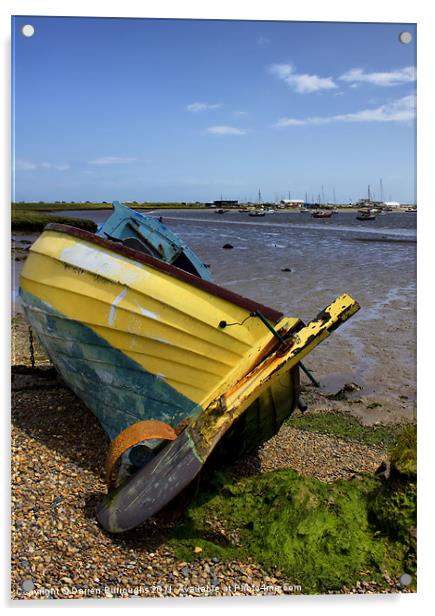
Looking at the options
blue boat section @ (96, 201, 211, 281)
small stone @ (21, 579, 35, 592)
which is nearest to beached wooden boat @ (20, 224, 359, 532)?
small stone @ (21, 579, 35, 592)

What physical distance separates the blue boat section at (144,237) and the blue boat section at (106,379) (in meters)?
2.05

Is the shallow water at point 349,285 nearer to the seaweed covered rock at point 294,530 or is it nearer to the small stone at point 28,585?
the seaweed covered rock at point 294,530

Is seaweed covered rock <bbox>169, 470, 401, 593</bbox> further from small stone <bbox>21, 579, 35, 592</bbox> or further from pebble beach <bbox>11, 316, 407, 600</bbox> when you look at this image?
small stone <bbox>21, 579, 35, 592</bbox>

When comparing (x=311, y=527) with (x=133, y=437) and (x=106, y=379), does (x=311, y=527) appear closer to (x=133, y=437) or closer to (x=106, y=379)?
(x=133, y=437)

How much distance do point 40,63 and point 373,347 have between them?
23.8ft

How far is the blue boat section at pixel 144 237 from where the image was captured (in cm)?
724

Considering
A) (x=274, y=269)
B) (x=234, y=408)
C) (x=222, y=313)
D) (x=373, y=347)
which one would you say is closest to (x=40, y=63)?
(x=222, y=313)

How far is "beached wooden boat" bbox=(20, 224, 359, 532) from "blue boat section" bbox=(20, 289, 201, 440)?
0.01 metres

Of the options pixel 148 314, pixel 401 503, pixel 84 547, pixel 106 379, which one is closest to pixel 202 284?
pixel 148 314

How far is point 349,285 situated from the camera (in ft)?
47.6

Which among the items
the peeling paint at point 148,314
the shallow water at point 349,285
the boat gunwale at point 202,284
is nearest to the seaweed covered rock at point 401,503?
the boat gunwale at point 202,284

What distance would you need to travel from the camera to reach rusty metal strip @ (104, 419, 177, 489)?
4.32 m

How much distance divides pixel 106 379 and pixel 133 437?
0.76m

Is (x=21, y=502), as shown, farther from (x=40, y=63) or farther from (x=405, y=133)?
(x=405, y=133)
